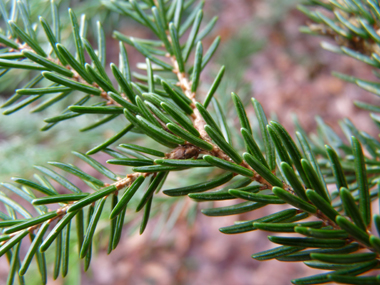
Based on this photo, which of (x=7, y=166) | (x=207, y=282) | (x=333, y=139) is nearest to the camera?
(x=333, y=139)

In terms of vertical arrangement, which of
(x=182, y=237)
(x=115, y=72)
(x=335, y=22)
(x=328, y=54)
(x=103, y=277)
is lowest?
(x=103, y=277)

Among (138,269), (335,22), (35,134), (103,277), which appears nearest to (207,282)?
(138,269)

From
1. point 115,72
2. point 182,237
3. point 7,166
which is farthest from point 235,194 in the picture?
point 182,237

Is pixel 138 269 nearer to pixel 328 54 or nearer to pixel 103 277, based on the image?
pixel 103 277

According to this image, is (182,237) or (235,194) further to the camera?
(182,237)

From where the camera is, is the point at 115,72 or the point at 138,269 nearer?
the point at 115,72

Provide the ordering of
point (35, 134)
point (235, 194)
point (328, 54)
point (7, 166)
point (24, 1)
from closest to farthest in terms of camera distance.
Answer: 1. point (235, 194)
2. point (24, 1)
3. point (7, 166)
4. point (35, 134)
5. point (328, 54)

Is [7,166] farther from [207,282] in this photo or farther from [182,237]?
[207,282]

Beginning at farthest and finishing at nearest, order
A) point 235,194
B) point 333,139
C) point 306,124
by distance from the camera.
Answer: point 306,124 → point 333,139 → point 235,194

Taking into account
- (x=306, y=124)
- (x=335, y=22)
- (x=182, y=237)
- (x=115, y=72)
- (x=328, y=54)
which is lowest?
(x=182, y=237)

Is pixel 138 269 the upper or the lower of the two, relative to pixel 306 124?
lower
